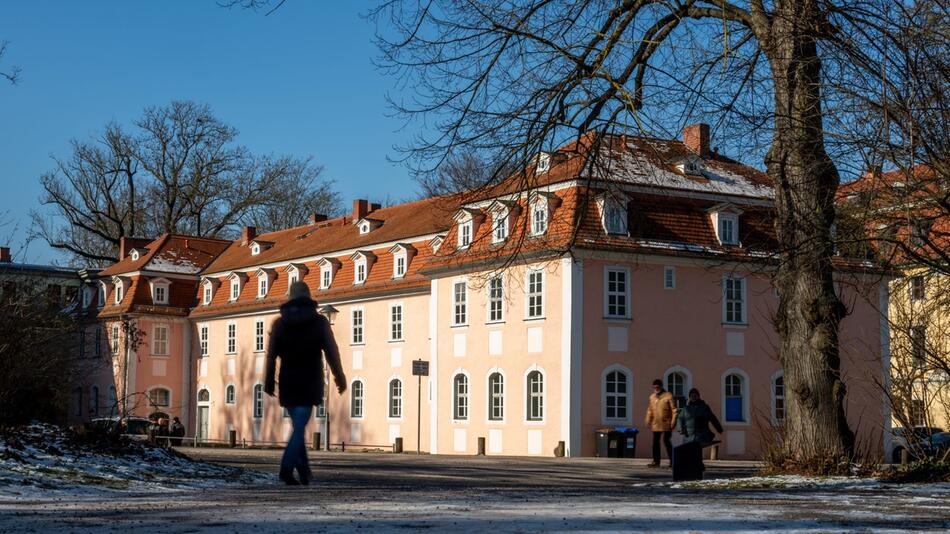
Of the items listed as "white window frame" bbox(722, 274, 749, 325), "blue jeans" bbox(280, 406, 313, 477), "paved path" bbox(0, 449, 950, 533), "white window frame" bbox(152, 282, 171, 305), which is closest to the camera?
"paved path" bbox(0, 449, 950, 533)

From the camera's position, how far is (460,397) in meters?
48.0

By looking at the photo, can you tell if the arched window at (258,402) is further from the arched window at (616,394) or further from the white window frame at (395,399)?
the arched window at (616,394)

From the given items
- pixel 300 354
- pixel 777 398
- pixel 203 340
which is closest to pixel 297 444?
pixel 300 354

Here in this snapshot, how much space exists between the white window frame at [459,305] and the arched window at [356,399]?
8887mm

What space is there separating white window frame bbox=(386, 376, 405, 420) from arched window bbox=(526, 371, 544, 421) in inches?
382

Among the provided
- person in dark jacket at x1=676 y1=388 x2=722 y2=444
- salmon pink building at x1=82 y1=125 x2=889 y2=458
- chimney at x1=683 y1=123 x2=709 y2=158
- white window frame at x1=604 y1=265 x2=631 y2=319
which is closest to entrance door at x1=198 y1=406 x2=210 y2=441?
salmon pink building at x1=82 y1=125 x2=889 y2=458

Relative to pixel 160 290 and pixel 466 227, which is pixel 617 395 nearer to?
pixel 466 227

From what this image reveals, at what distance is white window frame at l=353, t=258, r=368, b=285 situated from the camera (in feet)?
188

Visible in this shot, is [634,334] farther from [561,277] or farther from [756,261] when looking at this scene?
[756,261]

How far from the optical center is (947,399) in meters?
20.7

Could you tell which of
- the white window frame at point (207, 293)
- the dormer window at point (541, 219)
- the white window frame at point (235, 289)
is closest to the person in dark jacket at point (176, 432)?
the white window frame at point (235, 289)

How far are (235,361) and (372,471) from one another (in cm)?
4068

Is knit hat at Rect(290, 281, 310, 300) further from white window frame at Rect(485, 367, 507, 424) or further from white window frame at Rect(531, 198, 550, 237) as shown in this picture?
white window frame at Rect(485, 367, 507, 424)

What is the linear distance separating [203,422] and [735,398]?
1233 inches
